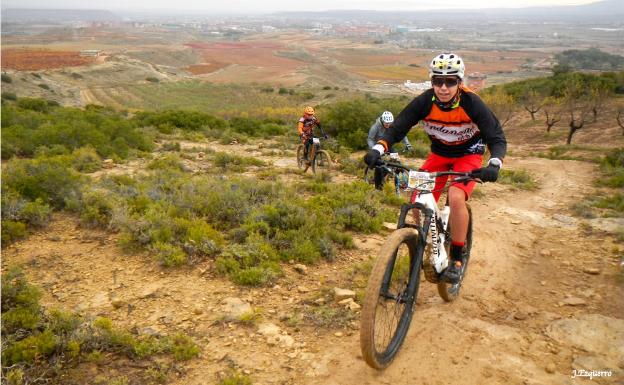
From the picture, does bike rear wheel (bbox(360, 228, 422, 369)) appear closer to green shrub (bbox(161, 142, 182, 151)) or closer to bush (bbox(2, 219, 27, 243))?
bush (bbox(2, 219, 27, 243))

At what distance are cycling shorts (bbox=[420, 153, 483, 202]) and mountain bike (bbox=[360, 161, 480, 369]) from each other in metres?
0.27

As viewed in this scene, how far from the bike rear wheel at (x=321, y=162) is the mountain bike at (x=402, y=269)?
298 inches

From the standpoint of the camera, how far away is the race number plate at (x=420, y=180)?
3.89 metres

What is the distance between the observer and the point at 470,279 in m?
5.61

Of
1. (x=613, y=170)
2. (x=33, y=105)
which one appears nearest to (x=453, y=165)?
(x=613, y=170)

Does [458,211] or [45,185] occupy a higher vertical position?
[458,211]

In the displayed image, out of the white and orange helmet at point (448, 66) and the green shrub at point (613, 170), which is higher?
the white and orange helmet at point (448, 66)

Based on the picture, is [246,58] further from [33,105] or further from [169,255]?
[169,255]

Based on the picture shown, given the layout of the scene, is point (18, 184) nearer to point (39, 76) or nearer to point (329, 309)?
point (329, 309)

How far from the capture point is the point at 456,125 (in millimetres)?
4488

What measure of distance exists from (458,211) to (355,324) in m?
1.55

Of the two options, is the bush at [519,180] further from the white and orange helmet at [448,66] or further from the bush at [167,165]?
the bush at [167,165]

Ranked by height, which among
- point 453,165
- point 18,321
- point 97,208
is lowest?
point 18,321

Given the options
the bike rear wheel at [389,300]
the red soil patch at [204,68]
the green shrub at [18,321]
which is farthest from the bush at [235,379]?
the red soil patch at [204,68]
